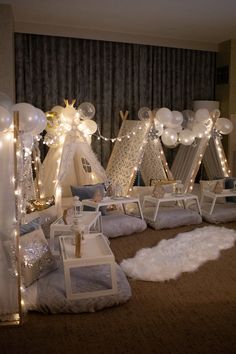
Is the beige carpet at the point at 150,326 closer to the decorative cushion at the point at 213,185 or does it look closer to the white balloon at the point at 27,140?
the white balloon at the point at 27,140

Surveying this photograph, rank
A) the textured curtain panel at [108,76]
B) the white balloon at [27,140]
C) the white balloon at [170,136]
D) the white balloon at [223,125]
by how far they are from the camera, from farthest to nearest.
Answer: the textured curtain panel at [108,76]
the white balloon at [223,125]
the white balloon at [170,136]
the white balloon at [27,140]

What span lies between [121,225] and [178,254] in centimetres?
95

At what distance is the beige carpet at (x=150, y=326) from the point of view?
2.43 m

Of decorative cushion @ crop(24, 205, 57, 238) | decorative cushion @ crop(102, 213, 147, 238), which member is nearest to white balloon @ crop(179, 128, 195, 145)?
decorative cushion @ crop(102, 213, 147, 238)

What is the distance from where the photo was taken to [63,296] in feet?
9.52

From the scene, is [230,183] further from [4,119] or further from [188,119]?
[4,119]

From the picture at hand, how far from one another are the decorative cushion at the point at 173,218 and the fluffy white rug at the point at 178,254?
301mm

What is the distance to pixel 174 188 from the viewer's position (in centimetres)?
555

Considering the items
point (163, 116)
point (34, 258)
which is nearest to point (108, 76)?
point (163, 116)

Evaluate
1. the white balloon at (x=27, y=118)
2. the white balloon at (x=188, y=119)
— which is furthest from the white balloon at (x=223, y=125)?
the white balloon at (x=27, y=118)

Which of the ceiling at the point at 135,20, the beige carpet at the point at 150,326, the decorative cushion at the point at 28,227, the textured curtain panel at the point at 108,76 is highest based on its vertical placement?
the ceiling at the point at 135,20

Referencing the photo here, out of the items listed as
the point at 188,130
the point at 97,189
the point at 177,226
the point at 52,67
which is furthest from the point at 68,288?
the point at 52,67

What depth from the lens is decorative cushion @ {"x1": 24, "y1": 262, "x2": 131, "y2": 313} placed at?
2.85 m

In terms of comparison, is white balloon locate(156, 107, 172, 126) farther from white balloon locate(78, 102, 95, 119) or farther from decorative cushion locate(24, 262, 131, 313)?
decorative cushion locate(24, 262, 131, 313)
